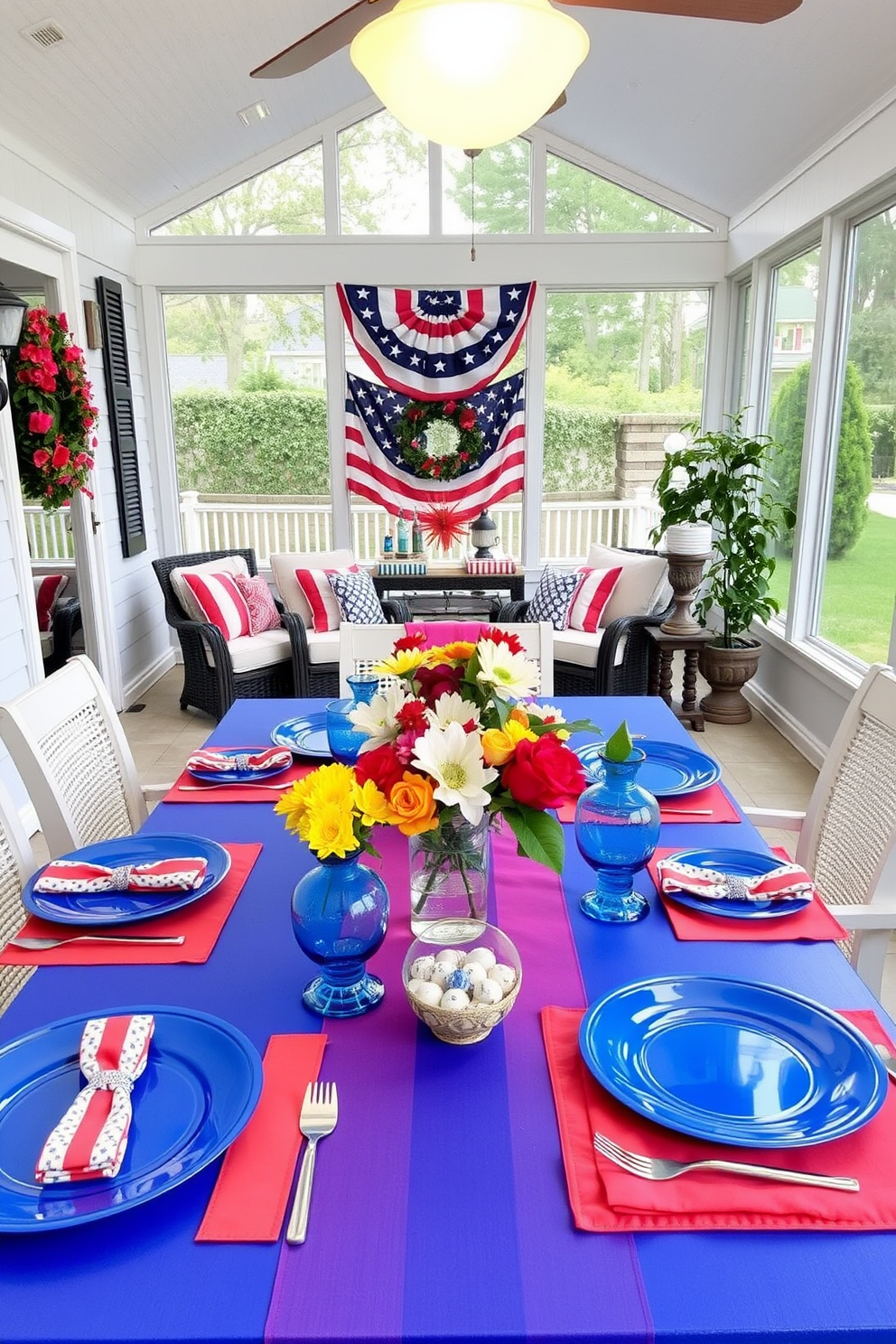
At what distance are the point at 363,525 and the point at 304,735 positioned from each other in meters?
4.24

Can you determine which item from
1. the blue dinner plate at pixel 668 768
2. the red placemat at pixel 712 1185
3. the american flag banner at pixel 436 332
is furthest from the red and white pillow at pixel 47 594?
the red placemat at pixel 712 1185

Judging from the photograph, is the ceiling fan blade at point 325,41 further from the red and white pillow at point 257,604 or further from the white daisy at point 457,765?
the red and white pillow at point 257,604

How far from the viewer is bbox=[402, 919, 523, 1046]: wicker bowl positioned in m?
1.12

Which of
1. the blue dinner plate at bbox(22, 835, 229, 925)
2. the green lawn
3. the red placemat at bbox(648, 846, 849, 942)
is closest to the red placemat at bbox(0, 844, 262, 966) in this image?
the blue dinner plate at bbox(22, 835, 229, 925)

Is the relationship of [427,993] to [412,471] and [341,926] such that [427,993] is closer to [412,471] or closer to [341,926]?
[341,926]

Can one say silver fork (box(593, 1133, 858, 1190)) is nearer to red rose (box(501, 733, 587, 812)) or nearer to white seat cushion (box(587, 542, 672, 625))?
red rose (box(501, 733, 587, 812))

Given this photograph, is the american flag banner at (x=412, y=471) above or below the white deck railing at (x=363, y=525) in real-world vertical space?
above

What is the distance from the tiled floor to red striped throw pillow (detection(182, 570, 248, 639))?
54 cm

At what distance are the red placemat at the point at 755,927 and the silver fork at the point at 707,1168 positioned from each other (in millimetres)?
471

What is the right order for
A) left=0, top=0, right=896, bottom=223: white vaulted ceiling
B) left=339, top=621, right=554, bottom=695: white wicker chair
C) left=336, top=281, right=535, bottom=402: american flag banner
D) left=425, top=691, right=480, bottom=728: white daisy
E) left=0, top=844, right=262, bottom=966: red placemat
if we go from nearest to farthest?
left=425, top=691, right=480, bottom=728: white daisy → left=0, top=844, right=262, bottom=966: red placemat → left=339, top=621, right=554, bottom=695: white wicker chair → left=0, top=0, right=896, bottom=223: white vaulted ceiling → left=336, top=281, right=535, bottom=402: american flag banner

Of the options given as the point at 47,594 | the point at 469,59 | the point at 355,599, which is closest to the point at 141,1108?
the point at 469,59

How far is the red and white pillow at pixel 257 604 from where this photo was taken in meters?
5.07

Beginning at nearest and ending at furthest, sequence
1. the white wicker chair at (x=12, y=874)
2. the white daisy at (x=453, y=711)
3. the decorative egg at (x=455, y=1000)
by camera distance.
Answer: the decorative egg at (x=455, y=1000) → the white daisy at (x=453, y=711) → the white wicker chair at (x=12, y=874)

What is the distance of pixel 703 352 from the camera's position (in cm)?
607
